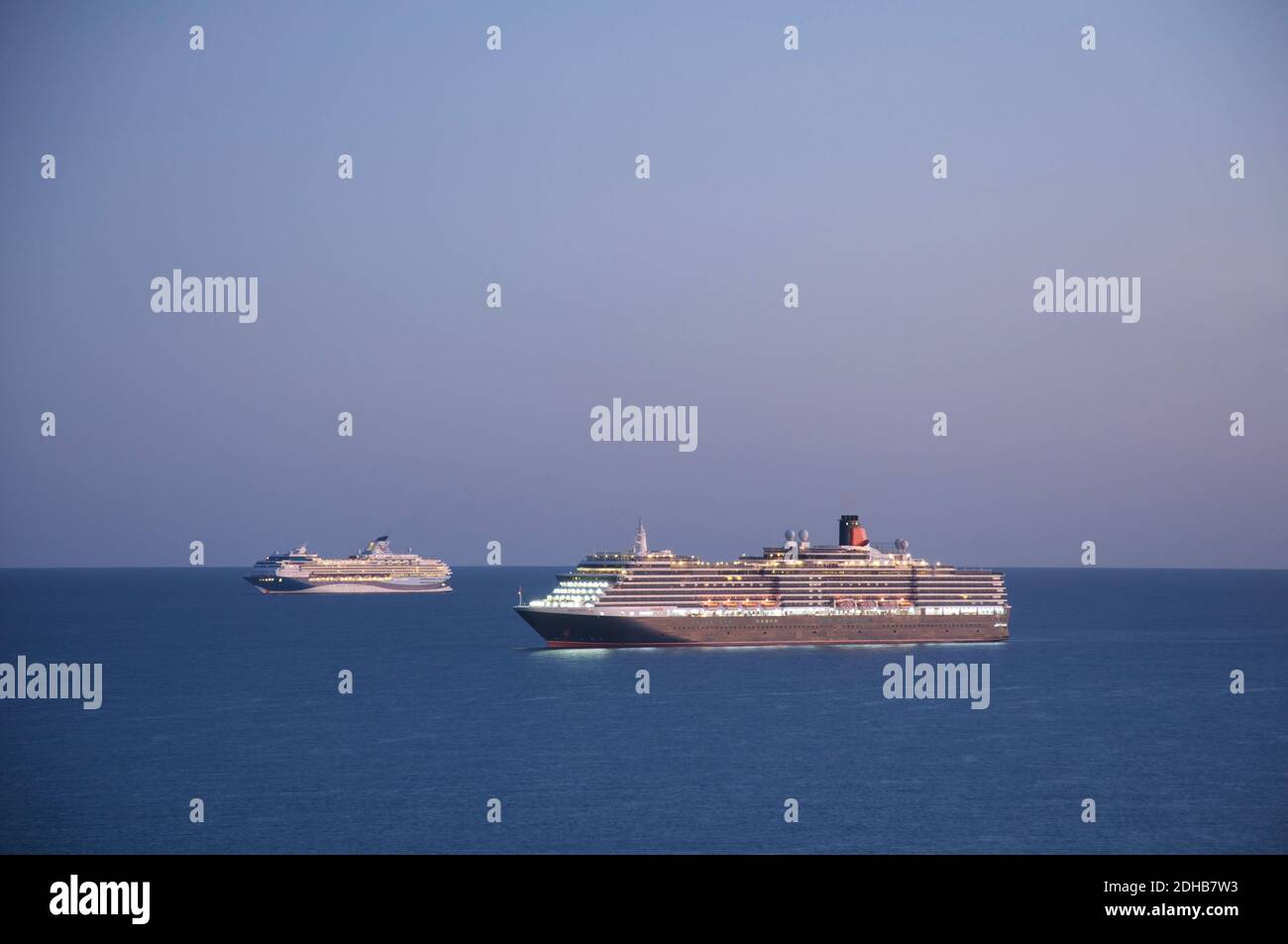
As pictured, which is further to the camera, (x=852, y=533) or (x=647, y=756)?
(x=852, y=533)

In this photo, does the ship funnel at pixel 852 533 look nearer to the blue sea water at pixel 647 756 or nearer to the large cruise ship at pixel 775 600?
the large cruise ship at pixel 775 600

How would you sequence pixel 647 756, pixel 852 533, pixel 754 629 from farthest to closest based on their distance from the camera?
1. pixel 852 533
2. pixel 754 629
3. pixel 647 756

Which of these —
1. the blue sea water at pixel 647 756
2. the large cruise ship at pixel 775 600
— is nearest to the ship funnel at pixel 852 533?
the large cruise ship at pixel 775 600

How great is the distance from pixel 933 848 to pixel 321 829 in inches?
716

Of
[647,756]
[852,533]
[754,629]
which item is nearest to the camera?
[647,756]

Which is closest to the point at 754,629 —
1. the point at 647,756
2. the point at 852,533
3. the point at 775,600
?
the point at 775,600

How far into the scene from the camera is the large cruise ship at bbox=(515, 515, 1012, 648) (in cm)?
9300

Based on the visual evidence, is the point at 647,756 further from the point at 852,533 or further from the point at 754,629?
the point at 852,533

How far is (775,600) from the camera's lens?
3895 inches

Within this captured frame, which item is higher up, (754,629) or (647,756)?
(754,629)

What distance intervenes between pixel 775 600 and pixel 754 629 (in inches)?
120

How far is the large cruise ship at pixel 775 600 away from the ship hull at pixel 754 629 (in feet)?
0.23

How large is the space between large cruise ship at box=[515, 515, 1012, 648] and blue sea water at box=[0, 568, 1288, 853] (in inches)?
75.9

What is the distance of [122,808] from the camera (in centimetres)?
4622
